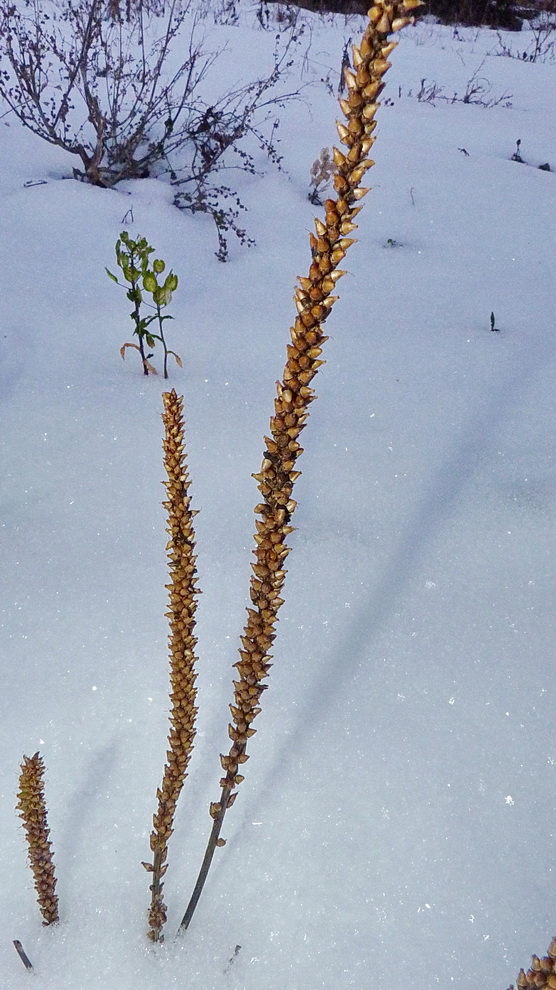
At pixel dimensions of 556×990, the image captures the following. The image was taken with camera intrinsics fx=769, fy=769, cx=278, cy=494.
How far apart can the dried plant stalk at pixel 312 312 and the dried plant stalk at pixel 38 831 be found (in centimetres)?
23

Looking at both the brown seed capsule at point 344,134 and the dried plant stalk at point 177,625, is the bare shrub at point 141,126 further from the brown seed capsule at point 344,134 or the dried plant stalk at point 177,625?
the brown seed capsule at point 344,134

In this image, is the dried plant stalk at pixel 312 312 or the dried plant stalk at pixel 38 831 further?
the dried plant stalk at pixel 38 831

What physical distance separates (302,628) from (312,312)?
0.93 m

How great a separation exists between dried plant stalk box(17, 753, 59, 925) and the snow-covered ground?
2.5 inches

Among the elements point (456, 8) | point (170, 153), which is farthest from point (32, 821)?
point (456, 8)

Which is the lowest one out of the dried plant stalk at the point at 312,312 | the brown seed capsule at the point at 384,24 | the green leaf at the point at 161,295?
the green leaf at the point at 161,295

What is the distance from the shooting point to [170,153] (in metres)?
3.68

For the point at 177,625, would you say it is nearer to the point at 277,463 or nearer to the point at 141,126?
the point at 277,463

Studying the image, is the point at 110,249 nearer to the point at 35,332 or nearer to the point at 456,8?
the point at 35,332

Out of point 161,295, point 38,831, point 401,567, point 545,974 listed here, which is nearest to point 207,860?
point 38,831

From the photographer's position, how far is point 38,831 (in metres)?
0.79

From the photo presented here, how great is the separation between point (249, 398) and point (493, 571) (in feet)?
2.70

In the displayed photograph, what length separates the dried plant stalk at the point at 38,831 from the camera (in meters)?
0.75

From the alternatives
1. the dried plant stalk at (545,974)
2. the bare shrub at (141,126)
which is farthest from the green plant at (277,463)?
the bare shrub at (141,126)
